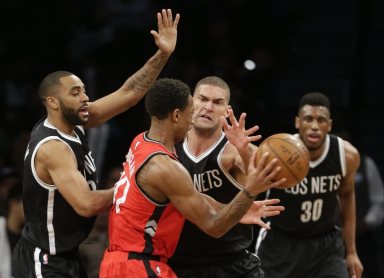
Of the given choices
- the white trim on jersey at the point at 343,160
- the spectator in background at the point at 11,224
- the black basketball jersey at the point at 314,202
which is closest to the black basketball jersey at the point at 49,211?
the spectator in background at the point at 11,224

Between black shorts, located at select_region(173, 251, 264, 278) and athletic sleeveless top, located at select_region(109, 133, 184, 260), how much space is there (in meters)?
0.73

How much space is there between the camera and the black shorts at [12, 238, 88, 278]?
18.8 ft

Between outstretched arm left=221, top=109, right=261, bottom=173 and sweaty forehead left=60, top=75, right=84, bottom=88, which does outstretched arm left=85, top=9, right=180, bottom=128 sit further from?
outstretched arm left=221, top=109, right=261, bottom=173

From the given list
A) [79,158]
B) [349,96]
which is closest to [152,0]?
[349,96]

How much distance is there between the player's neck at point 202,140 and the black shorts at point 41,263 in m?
1.12

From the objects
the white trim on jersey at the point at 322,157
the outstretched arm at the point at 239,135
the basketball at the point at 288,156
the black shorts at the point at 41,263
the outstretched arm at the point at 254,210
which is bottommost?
the black shorts at the point at 41,263

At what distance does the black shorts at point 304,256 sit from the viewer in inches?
281

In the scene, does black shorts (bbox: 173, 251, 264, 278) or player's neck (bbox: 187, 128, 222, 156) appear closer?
black shorts (bbox: 173, 251, 264, 278)

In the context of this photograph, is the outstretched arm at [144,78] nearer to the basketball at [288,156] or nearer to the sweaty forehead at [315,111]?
the basketball at [288,156]

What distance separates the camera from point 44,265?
573cm

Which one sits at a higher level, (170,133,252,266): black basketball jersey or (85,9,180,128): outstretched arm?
(85,9,180,128): outstretched arm

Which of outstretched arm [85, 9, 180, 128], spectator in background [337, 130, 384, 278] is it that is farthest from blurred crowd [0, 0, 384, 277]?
outstretched arm [85, 9, 180, 128]

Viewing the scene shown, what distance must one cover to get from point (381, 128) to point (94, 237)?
13.8 ft

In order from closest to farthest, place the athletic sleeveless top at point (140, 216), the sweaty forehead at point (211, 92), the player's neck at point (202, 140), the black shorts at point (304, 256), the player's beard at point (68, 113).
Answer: the athletic sleeveless top at point (140, 216) < the player's beard at point (68, 113) < the player's neck at point (202, 140) < the sweaty forehead at point (211, 92) < the black shorts at point (304, 256)
